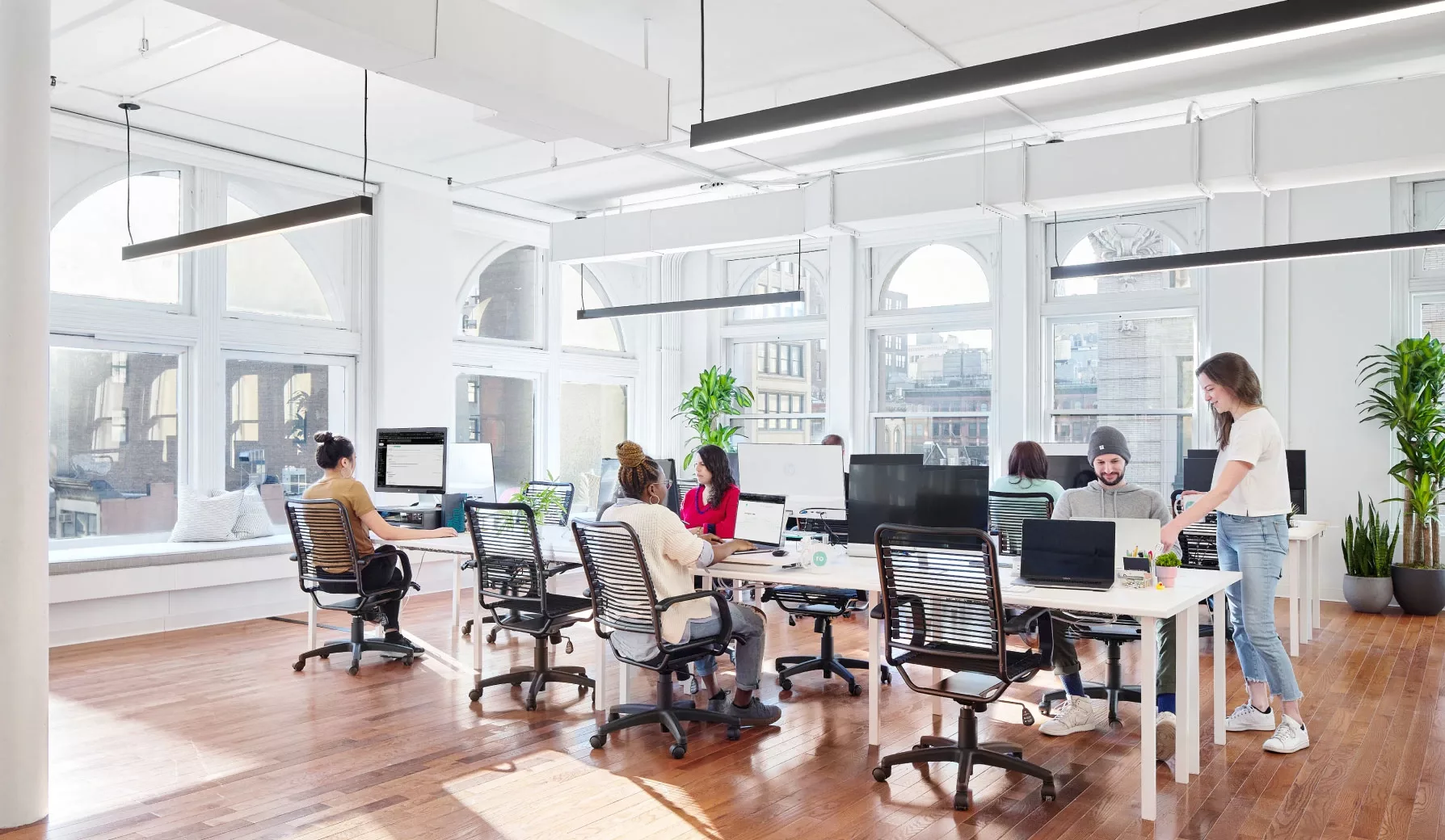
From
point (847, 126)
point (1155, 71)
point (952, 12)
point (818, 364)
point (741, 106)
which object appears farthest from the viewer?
point (818, 364)

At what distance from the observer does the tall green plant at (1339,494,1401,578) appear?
7750mm

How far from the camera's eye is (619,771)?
4.12 metres

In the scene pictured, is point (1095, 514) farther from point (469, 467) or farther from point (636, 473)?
point (469, 467)

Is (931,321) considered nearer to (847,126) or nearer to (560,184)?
(847,126)

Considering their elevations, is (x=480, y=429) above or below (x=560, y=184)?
below

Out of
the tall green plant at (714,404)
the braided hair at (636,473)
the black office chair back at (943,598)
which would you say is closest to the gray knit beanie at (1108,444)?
the black office chair back at (943,598)

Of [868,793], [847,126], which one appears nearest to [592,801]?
A: [868,793]

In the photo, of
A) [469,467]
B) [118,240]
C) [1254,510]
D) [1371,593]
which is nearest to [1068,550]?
[1254,510]

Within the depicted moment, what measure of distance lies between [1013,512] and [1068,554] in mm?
1776

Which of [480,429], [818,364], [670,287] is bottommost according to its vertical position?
[480,429]

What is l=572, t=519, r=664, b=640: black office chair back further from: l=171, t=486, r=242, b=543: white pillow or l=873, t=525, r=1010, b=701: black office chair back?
l=171, t=486, r=242, b=543: white pillow

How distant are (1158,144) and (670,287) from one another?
613 cm

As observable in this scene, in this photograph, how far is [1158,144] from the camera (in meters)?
6.81

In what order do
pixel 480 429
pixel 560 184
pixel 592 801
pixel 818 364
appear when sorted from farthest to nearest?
pixel 818 364 < pixel 480 429 < pixel 560 184 < pixel 592 801
